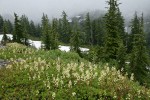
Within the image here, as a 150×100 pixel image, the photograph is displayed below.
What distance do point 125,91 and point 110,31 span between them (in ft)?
89.3

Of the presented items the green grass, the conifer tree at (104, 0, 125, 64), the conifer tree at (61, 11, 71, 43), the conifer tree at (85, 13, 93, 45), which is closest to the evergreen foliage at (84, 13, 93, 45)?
the conifer tree at (85, 13, 93, 45)

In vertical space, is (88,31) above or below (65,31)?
below

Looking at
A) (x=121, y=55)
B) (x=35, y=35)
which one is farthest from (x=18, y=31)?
(x=35, y=35)

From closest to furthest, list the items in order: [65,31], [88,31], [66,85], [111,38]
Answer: [66,85] < [111,38] < [88,31] < [65,31]

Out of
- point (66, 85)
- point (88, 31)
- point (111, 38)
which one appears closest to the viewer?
point (66, 85)

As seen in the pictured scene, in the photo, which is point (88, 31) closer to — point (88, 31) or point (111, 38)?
point (88, 31)

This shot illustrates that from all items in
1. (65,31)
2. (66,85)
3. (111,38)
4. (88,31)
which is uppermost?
(65,31)

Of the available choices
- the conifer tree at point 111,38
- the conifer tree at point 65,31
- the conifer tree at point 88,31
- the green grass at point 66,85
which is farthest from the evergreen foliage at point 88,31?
the green grass at point 66,85

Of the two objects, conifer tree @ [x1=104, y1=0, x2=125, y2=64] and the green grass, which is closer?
the green grass

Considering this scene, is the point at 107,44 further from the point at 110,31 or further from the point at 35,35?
the point at 35,35

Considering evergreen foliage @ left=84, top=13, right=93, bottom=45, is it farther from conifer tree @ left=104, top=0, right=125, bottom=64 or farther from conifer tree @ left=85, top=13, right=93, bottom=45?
conifer tree @ left=104, top=0, right=125, bottom=64

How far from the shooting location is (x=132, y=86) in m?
12.6

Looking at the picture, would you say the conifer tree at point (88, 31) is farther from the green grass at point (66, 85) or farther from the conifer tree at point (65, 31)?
the green grass at point (66, 85)

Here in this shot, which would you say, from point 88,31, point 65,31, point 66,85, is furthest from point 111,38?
point 65,31
